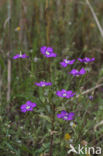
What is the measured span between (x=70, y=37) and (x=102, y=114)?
132cm

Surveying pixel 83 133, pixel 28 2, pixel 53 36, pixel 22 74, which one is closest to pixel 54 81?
pixel 83 133

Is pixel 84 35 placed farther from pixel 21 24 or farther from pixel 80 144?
pixel 80 144

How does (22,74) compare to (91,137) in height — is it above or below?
above

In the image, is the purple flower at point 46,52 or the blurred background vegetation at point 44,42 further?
the blurred background vegetation at point 44,42

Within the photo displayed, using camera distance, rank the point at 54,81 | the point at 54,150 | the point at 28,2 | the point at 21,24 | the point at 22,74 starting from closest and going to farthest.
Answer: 1. the point at 54,81
2. the point at 54,150
3. the point at 22,74
4. the point at 21,24
5. the point at 28,2

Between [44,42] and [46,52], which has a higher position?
[44,42]

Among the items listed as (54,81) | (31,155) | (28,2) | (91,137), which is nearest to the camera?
(54,81)

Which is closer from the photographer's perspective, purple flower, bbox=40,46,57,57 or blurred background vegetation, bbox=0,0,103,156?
purple flower, bbox=40,46,57,57

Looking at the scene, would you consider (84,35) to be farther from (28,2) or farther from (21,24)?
(28,2)

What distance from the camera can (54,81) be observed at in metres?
1.56

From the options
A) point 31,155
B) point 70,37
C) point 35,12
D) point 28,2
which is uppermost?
point 28,2

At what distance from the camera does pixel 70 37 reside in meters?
3.05

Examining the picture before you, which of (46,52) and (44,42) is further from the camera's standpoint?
(44,42)

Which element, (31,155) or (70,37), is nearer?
(31,155)
